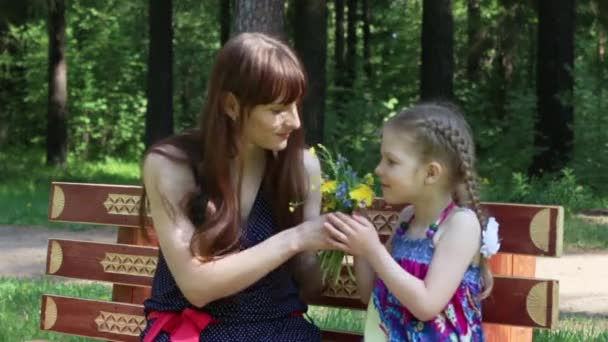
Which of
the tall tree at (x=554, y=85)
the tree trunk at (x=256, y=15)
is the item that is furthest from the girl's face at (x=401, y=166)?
the tall tree at (x=554, y=85)

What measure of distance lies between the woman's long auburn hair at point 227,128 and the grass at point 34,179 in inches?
375

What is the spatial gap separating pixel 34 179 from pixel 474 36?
32.1 feet

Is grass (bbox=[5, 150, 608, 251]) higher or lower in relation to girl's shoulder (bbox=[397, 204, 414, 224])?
lower

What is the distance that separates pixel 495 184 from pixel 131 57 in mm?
18770

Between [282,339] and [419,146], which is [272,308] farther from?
[419,146]

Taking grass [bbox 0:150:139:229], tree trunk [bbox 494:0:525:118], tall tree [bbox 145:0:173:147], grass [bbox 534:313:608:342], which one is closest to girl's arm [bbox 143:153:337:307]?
grass [bbox 534:313:608:342]

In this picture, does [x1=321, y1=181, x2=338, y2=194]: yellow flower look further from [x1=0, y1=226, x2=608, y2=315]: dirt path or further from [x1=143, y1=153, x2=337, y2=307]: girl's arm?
[x1=0, y1=226, x2=608, y2=315]: dirt path

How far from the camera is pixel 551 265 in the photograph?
9.57 metres

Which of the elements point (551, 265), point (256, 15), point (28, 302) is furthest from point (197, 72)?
point (28, 302)

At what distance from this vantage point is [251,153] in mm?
3436

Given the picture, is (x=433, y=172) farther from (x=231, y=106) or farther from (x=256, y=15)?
(x=256, y=15)

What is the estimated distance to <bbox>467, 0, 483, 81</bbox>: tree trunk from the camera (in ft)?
76.9

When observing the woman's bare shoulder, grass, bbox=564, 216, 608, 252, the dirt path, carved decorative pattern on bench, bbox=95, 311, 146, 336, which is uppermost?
A: the woman's bare shoulder

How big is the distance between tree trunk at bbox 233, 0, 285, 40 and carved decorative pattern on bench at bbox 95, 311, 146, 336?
280 inches
